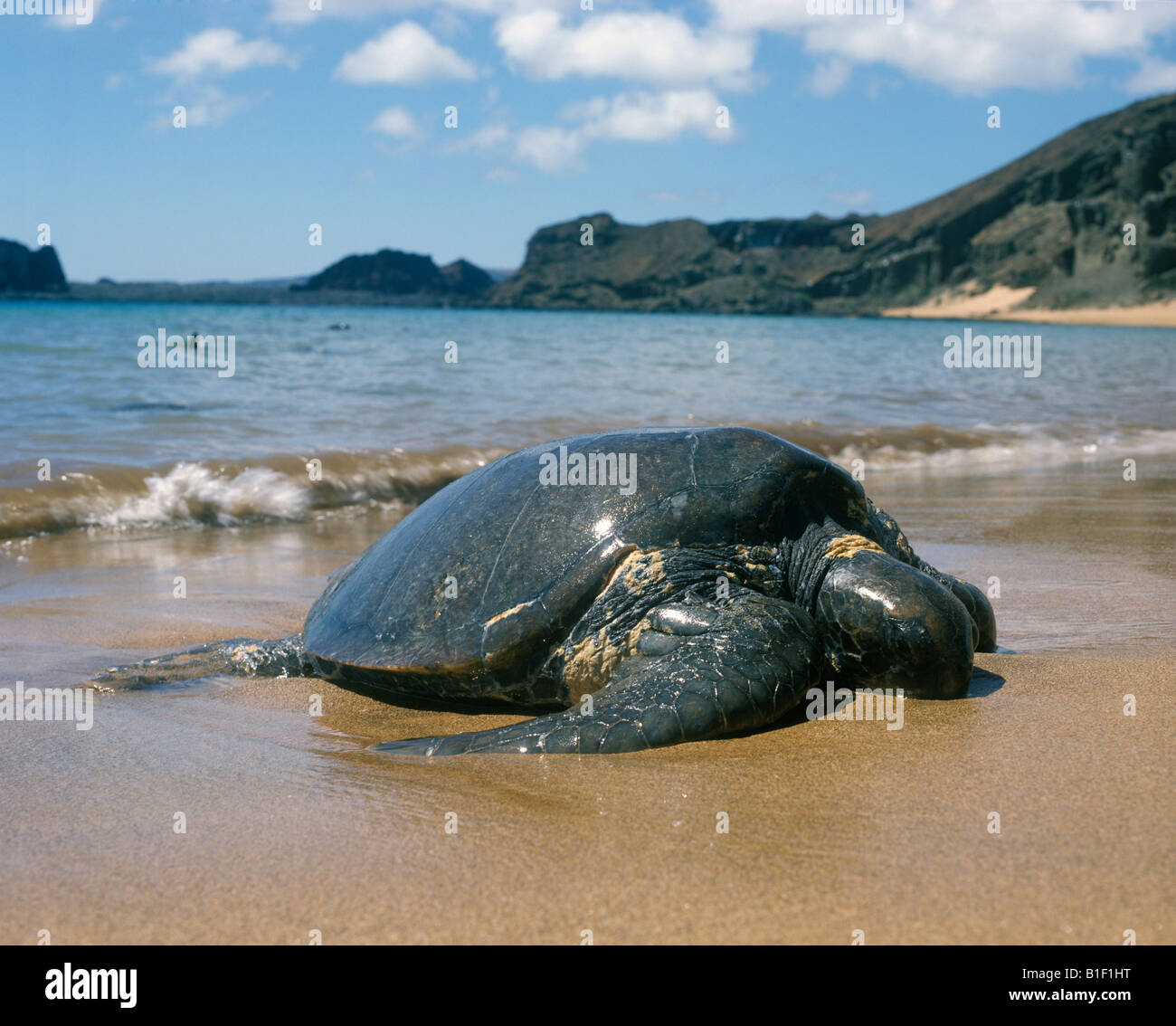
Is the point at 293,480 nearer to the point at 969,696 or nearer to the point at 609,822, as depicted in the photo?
the point at 969,696

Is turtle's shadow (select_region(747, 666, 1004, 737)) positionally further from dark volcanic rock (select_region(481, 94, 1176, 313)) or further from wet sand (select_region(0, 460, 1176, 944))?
dark volcanic rock (select_region(481, 94, 1176, 313))

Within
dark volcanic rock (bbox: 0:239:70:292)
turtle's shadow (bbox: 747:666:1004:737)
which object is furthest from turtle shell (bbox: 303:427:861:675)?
dark volcanic rock (bbox: 0:239:70:292)

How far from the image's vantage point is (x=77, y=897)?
2068mm

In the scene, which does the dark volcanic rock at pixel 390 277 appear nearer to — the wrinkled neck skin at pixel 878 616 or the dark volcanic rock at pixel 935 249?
the dark volcanic rock at pixel 935 249

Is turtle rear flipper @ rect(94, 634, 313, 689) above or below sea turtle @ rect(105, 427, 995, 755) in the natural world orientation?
below

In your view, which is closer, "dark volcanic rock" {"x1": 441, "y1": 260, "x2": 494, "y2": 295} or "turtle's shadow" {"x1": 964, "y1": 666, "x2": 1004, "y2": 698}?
"turtle's shadow" {"x1": 964, "y1": 666, "x2": 1004, "y2": 698}

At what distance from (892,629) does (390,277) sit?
507 ft

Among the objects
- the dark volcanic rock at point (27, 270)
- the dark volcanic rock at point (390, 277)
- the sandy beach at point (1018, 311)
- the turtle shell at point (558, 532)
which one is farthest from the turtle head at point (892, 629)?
the dark volcanic rock at point (390, 277)

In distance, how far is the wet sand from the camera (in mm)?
1948

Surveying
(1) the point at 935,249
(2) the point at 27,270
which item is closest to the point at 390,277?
(2) the point at 27,270

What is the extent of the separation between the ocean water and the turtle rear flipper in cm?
353

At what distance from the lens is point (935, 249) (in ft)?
383

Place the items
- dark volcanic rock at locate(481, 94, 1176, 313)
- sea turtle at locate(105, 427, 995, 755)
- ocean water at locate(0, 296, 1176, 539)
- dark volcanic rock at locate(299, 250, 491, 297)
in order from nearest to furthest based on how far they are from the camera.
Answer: sea turtle at locate(105, 427, 995, 755)
ocean water at locate(0, 296, 1176, 539)
dark volcanic rock at locate(481, 94, 1176, 313)
dark volcanic rock at locate(299, 250, 491, 297)

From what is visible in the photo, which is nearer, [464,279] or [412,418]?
[412,418]
